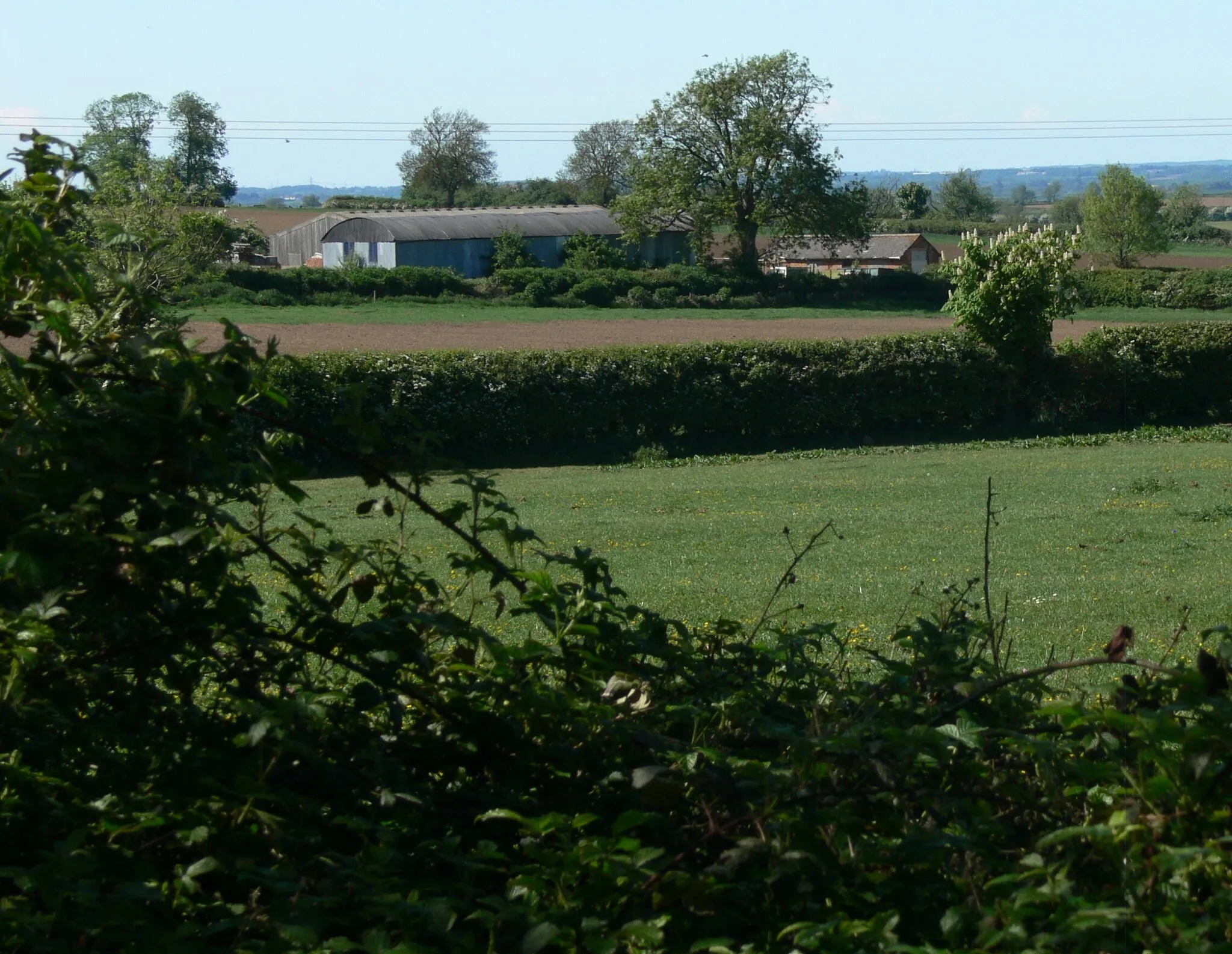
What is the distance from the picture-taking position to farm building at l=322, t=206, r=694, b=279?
231 ft

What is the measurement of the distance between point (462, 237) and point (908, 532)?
62892mm

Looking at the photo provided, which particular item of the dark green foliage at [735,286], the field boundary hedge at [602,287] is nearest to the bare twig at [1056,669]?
the field boundary hedge at [602,287]

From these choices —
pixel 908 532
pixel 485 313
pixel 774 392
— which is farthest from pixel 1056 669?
pixel 485 313

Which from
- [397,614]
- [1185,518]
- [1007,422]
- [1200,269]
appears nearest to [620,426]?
[1007,422]

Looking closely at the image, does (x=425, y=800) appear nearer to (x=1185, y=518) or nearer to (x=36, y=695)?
(x=36, y=695)

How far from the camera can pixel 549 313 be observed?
2130 inches

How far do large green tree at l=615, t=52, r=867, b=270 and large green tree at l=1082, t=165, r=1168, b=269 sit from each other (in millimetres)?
17194

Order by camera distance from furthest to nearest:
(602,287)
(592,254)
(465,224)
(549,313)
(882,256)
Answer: (882,256) → (465,224) → (592,254) → (602,287) → (549,313)

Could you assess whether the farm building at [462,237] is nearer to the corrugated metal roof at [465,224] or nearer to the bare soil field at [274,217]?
the corrugated metal roof at [465,224]

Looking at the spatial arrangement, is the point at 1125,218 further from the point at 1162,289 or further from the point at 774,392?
the point at 774,392

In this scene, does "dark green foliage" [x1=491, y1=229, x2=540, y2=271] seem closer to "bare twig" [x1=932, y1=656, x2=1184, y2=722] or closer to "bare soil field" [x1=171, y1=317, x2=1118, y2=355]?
"bare soil field" [x1=171, y1=317, x2=1118, y2=355]

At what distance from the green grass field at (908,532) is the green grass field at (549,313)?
102 ft

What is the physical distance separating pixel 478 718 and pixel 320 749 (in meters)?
0.27

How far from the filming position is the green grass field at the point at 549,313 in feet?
160
